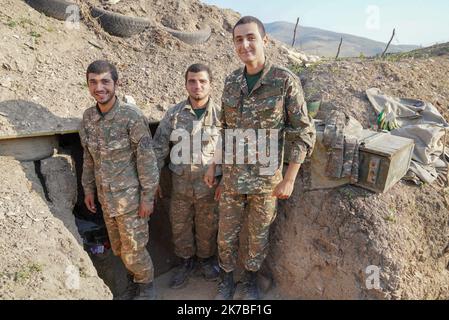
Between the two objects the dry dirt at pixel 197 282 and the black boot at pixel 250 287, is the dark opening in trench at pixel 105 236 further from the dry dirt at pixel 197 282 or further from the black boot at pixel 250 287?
the black boot at pixel 250 287

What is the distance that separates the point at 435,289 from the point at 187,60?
426 centimetres

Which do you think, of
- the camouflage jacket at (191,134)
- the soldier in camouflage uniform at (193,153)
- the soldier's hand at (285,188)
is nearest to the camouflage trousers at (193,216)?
the soldier in camouflage uniform at (193,153)

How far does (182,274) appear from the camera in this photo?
3836 millimetres

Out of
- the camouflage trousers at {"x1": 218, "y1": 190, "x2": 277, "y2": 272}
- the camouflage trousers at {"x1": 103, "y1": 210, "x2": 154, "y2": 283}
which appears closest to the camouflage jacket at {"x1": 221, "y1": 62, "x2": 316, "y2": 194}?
the camouflage trousers at {"x1": 218, "y1": 190, "x2": 277, "y2": 272}

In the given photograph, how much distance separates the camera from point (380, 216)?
324 cm

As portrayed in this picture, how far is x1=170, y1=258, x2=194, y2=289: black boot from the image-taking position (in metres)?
3.80

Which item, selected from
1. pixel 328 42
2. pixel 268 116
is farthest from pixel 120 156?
pixel 328 42

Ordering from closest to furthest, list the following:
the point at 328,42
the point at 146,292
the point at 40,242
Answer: the point at 40,242
the point at 146,292
the point at 328,42

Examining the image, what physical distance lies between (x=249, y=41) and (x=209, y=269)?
98.1 inches

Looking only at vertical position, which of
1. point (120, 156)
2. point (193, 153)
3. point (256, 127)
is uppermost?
point (256, 127)

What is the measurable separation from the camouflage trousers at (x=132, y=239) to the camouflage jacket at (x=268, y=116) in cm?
93

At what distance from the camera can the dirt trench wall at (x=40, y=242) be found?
2.43 meters

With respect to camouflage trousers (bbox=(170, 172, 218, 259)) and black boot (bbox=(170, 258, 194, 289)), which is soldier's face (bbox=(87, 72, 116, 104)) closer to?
camouflage trousers (bbox=(170, 172, 218, 259))

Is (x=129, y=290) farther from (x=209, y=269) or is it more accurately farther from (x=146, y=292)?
(x=209, y=269)
